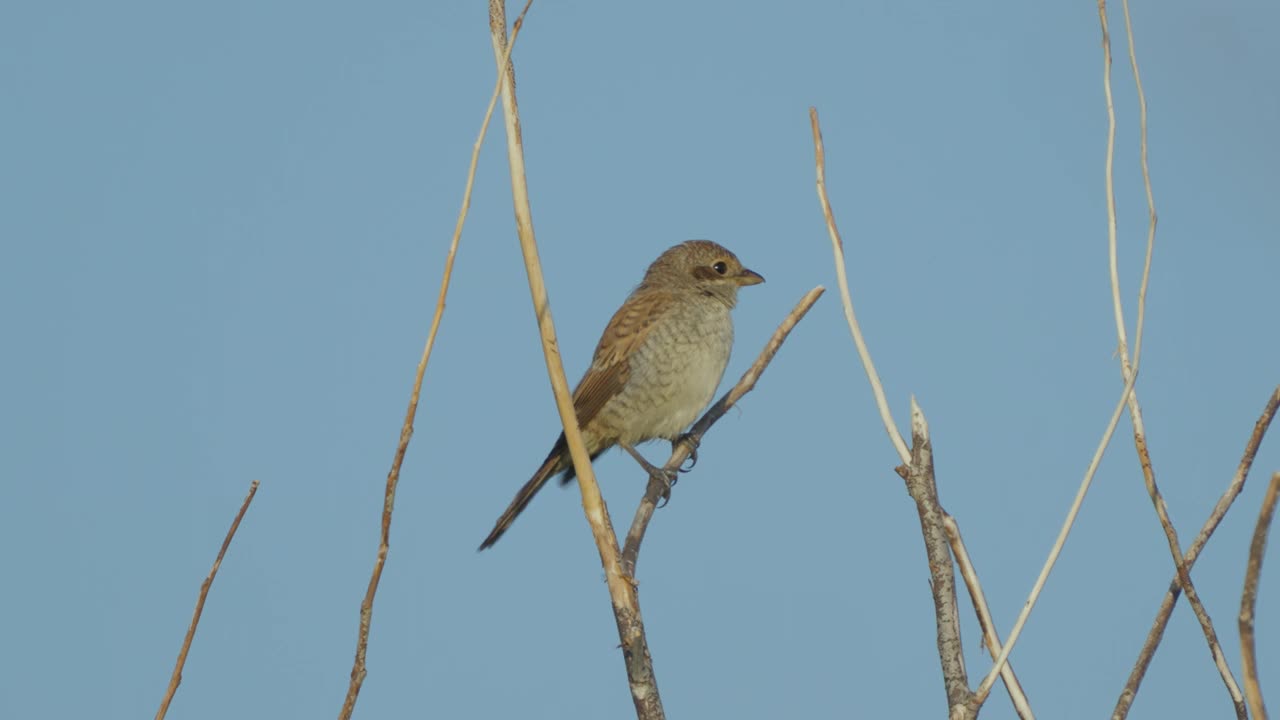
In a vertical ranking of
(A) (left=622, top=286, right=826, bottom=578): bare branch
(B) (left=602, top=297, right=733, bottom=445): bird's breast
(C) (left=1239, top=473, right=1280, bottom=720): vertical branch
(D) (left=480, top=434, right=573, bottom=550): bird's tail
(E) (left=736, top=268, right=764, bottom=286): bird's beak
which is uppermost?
(E) (left=736, top=268, right=764, bottom=286): bird's beak

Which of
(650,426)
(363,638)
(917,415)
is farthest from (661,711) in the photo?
(650,426)

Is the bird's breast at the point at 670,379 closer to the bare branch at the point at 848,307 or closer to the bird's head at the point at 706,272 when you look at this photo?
the bird's head at the point at 706,272

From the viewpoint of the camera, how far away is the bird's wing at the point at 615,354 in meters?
7.20

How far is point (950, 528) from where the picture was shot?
2.41 meters

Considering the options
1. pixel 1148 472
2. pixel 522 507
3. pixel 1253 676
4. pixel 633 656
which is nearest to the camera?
pixel 1253 676

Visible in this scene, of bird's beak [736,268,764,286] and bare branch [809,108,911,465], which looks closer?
bare branch [809,108,911,465]

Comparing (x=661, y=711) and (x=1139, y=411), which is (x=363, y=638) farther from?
(x=1139, y=411)

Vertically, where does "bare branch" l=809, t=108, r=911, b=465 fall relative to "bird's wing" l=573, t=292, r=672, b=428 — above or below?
below

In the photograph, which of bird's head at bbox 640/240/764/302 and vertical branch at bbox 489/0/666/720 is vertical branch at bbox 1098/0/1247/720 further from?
bird's head at bbox 640/240/764/302

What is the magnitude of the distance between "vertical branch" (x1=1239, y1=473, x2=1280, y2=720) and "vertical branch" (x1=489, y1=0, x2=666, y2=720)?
980mm

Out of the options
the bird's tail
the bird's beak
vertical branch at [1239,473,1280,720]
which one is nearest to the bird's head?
the bird's beak

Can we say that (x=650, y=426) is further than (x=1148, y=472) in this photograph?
Yes

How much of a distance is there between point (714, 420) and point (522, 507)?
2.14 meters

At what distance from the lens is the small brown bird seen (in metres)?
7.07
